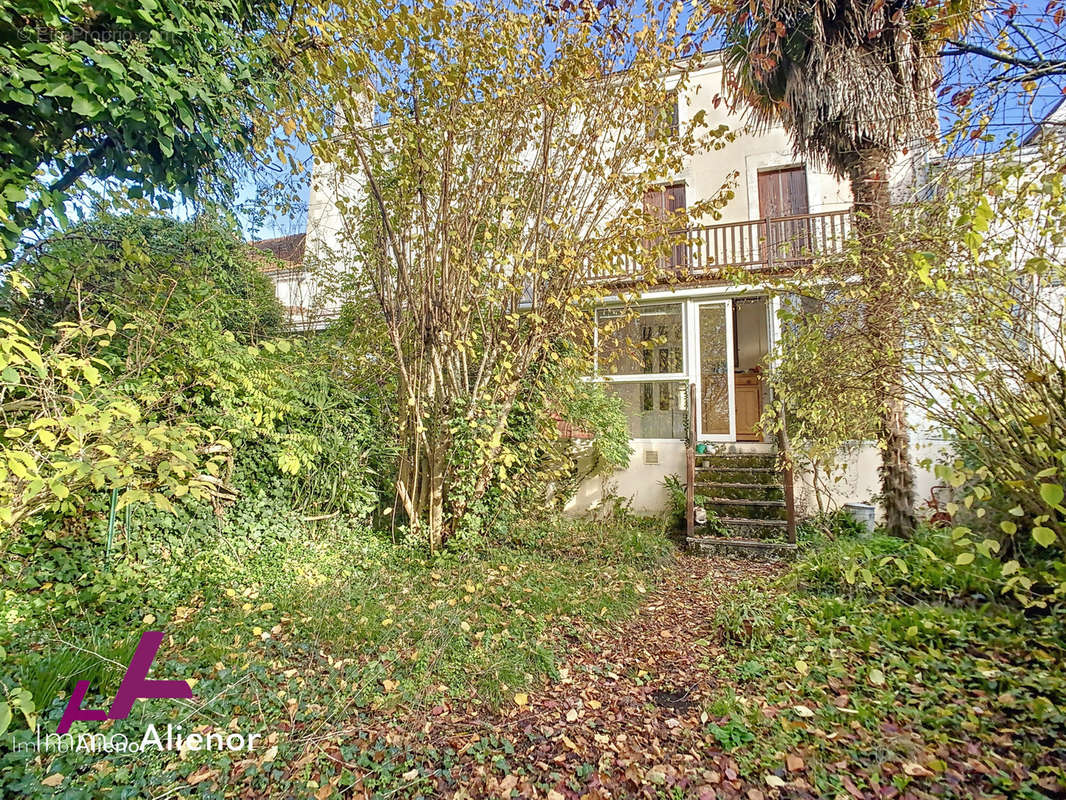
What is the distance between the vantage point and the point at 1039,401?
2.61 m

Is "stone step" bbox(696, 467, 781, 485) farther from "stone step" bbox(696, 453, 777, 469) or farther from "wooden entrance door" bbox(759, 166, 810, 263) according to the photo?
"wooden entrance door" bbox(759, 166, 810, 263)

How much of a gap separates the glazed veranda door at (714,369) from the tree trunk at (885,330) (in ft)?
8.51

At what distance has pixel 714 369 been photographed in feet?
25.8

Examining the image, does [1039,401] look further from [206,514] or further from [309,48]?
[206,514]

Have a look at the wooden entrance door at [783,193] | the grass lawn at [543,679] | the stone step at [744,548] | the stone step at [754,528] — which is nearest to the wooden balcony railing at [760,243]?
the wooden entrance door at [783,193]

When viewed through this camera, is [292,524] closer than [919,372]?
No

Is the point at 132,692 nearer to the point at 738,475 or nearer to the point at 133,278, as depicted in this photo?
the point at 133,278

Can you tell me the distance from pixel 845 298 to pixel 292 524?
5.91 meters

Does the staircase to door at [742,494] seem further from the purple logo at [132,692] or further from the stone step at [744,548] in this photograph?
the purple logo at [132,692]

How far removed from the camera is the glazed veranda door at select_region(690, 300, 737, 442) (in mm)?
7516

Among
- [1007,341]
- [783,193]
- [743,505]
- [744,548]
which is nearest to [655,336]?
[743,505]

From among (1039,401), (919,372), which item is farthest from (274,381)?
(1039,401)

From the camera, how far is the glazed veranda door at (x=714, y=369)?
7.52 m

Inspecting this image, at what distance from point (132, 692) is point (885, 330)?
5563 millimetres
